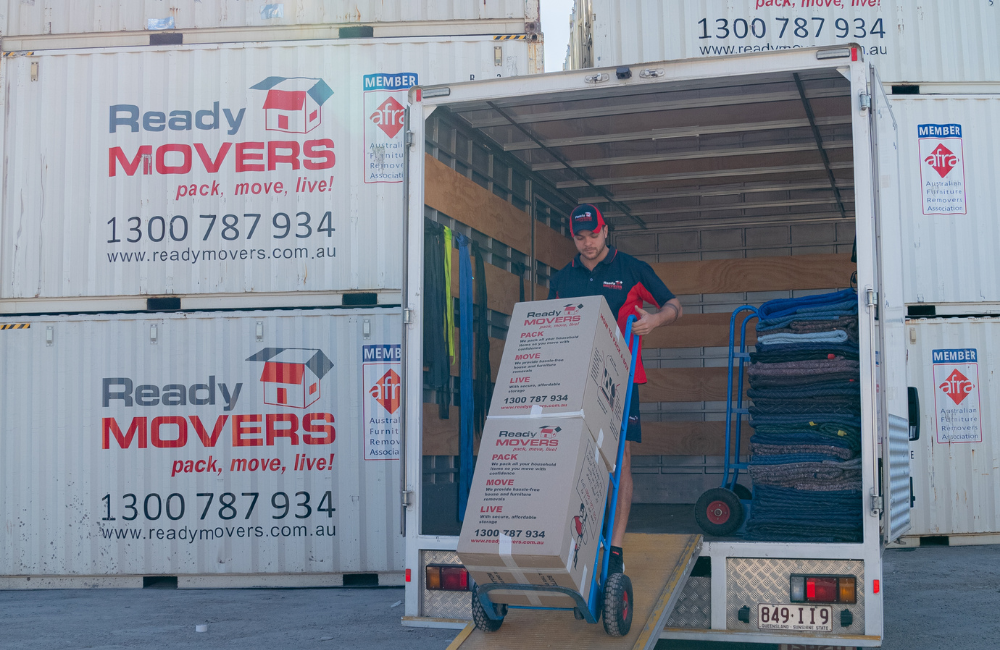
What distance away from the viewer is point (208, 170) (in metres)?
7.19

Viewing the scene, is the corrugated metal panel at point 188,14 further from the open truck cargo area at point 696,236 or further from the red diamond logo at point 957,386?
the red diamond logo at point 957,386

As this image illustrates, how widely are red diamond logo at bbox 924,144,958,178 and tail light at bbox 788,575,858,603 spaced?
214 inches

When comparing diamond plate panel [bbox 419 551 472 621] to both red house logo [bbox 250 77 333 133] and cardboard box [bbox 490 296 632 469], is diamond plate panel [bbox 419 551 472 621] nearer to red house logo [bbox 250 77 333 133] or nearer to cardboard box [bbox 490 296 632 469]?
cardboard box [bbox 490 296 632 469]

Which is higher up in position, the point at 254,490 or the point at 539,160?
the point at 539,160

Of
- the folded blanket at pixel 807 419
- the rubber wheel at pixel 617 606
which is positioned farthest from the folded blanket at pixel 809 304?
the rubber wheel at pixel 617 606

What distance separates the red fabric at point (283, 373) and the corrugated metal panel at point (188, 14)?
9.13 ft

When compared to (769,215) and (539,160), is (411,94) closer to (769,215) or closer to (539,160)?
(539,160)

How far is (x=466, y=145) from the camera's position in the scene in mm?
5590

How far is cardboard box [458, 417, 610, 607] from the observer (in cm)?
317

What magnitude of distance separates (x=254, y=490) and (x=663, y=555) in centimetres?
388

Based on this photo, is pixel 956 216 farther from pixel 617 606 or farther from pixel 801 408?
pixel 617 606

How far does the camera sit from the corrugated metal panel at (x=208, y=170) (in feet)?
23.2

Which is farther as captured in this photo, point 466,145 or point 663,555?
point 466,145

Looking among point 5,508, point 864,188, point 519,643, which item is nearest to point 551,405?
point 519,643
